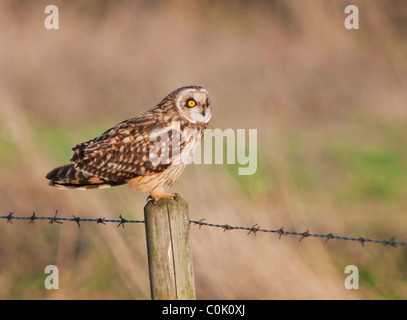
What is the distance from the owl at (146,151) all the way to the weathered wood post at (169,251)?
1.12m

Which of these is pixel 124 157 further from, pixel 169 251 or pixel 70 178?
pixel 169 251

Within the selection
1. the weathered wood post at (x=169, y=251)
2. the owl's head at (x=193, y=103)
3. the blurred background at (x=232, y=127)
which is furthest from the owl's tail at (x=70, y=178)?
A: the blurred background at (x=232, y=127)

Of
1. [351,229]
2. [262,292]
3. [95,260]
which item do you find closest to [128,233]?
[95,260]

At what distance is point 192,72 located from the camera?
8.27m

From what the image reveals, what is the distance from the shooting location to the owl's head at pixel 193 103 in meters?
5.13

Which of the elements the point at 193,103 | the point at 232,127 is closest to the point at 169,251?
the point at 193,103

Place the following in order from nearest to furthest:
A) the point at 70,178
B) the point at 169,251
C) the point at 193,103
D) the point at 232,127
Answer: the point at 169,251, the point at 70,178, the point at 193,103, the point at 232,127

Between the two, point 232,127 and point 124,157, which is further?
point 232,127

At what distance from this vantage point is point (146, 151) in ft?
16.3

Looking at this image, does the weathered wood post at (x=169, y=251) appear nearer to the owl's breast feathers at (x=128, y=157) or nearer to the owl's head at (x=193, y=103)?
the owl's breast feathers at (x=128, y=157)

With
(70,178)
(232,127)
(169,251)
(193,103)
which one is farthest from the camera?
(232,127)

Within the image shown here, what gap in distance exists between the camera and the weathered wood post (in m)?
3.75

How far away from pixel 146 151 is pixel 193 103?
0.50m

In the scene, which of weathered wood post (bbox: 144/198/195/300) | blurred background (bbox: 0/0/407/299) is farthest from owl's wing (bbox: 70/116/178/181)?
blurred background (bbox: 0/0/407/299)
